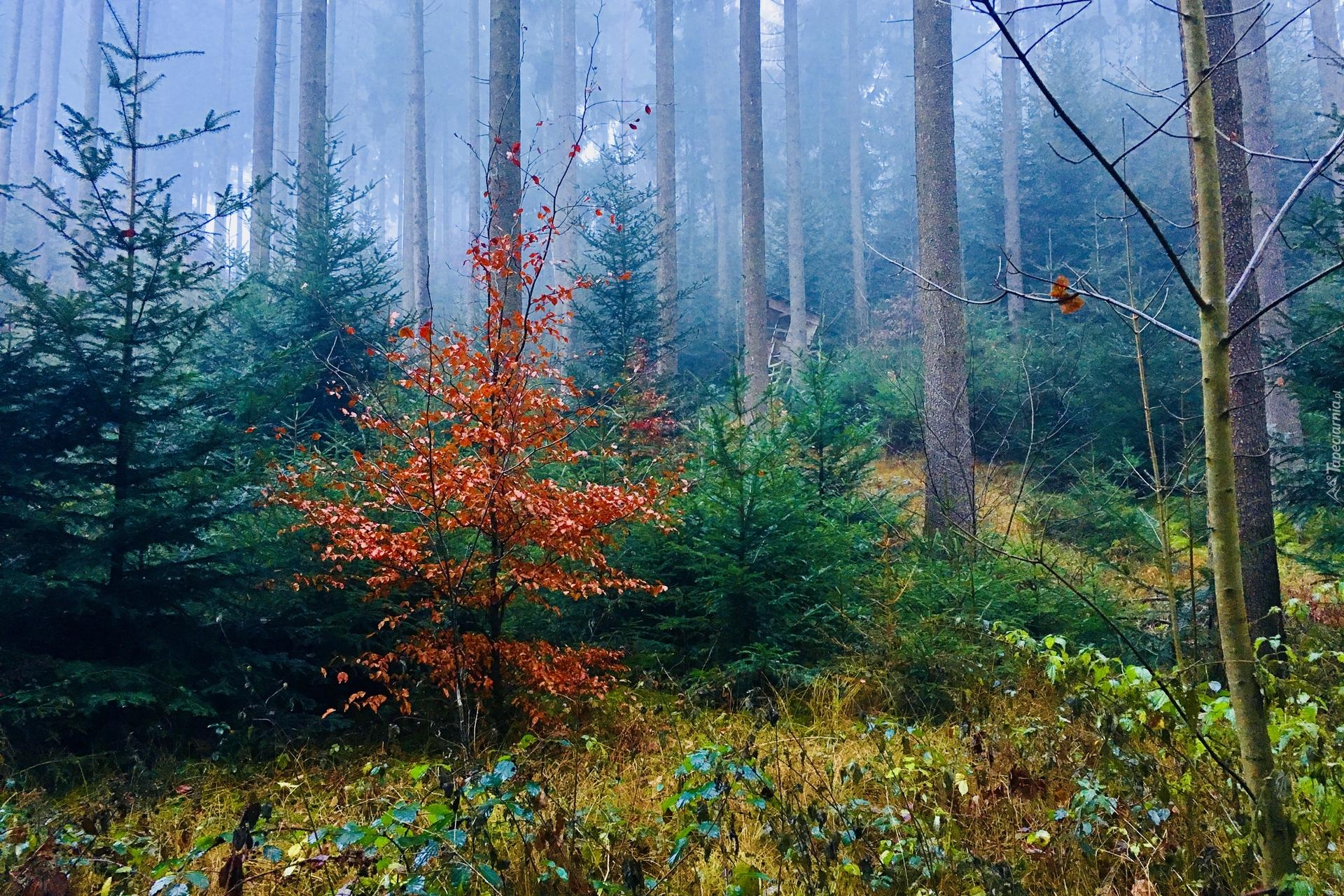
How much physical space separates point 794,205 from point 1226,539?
64.5 feet

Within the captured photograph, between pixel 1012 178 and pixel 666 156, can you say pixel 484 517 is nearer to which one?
pixel 666 156

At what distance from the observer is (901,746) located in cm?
427

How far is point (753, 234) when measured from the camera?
15.1 meters

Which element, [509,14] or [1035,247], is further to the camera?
[1035,247]

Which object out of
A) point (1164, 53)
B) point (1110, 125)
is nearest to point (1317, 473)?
point (1110, 125)

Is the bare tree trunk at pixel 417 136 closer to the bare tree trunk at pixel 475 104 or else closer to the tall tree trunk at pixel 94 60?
the bare tree trunk at pixel 475 104

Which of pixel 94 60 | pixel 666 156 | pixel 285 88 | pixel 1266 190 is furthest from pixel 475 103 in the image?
pixel 1266 190

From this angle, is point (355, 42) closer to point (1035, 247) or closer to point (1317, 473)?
point (1035, 247)

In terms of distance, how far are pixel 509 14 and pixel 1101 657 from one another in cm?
1025

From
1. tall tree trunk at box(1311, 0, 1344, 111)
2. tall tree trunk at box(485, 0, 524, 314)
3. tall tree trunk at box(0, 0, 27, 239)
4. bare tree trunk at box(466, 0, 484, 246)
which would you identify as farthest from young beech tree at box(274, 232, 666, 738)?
tall tree trunk at box(0, 0, 27, 239)

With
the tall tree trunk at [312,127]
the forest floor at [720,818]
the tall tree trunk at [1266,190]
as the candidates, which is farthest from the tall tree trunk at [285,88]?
the forest floor at [720,818]

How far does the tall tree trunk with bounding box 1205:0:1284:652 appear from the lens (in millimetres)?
6121

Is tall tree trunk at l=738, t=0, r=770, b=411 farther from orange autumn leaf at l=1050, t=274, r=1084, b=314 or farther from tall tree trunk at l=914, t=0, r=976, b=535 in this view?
orange autumn leaf at l=1050, t=274, r=1084, b=314

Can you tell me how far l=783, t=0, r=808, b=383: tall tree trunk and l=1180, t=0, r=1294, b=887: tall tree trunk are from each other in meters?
13.5
